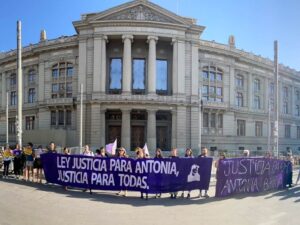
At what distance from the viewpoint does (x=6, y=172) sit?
15227 millimetres

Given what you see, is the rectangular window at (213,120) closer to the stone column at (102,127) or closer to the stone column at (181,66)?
the stone column at (181,66)

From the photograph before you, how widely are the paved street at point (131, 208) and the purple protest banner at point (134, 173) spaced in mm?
463

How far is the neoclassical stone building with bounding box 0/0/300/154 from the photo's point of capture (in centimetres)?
3806

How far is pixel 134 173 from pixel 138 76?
3065 centimetres

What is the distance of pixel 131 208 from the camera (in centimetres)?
919

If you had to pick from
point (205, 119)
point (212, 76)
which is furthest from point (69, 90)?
point (212, 76)

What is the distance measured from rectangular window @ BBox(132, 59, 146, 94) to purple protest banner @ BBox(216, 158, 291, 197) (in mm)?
27879

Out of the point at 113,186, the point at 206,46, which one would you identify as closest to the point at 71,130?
the point at 206,46

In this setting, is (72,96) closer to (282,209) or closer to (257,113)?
(257,113)

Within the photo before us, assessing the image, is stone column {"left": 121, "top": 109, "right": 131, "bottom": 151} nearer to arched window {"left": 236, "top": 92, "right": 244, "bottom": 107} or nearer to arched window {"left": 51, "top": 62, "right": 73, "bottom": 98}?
arched window {"left": 51, "top": 62, "right": 73, "bottom": 98}

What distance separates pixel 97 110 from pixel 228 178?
1107 inches

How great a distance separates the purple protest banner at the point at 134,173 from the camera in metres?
11.0

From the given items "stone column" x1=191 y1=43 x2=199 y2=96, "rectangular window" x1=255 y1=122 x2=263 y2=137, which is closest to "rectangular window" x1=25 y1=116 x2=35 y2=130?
"stone column" x1=191 y1=43 x2=199 y2=96

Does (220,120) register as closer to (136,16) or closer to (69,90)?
(136,16)
